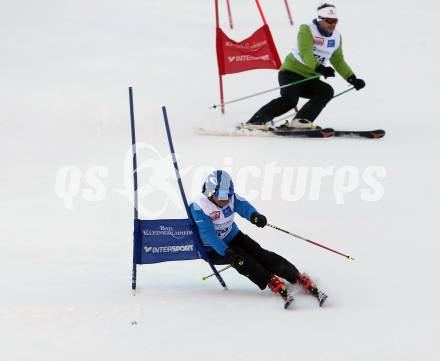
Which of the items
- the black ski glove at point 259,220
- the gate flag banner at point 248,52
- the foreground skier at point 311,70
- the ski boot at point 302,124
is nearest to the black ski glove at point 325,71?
the foreground skier at point 311,70

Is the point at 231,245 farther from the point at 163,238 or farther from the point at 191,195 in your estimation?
the point at 191,195

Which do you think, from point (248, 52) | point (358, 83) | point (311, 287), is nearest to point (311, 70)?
point (358, 83)

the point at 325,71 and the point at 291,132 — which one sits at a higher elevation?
the point at 325,71

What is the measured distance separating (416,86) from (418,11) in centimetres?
583

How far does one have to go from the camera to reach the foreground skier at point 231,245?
4785mm

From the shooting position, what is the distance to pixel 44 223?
247 inches

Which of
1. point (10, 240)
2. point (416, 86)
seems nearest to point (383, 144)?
point (416, 86)

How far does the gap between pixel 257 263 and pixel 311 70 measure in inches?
154

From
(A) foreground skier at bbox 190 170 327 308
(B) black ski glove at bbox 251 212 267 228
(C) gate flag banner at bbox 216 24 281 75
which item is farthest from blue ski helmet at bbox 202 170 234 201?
(C) gate flag banner at bbox 216 24 281 75

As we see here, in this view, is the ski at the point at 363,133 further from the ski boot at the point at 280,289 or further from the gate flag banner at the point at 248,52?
the ski boot at the point at 280,289

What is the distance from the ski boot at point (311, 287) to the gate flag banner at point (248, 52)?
4683 millimetres

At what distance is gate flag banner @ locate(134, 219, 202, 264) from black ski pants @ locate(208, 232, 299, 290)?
0.71ft

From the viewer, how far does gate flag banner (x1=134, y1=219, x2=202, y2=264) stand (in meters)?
4.85

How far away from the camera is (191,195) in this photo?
6.78 metres
